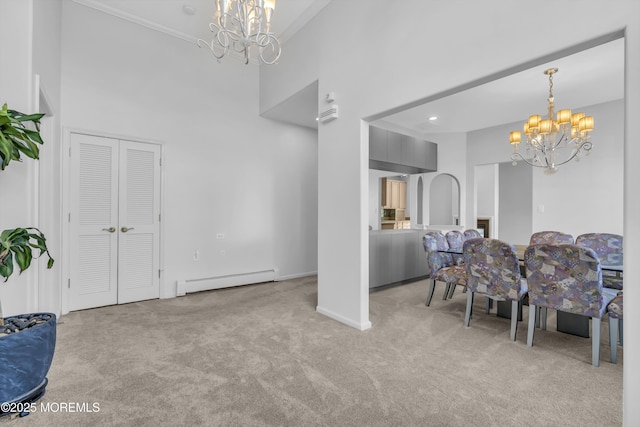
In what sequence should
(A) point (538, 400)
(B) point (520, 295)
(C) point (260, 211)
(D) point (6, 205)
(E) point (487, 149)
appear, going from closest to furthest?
(A) point (538, 400) → (D) point (6, 205) → (B) point (520, 295) → (C) point (260, 211) → (E) point (487, 149)

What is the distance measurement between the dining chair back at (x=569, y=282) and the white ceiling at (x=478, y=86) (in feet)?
5.44

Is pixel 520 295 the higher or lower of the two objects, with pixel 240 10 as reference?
lower

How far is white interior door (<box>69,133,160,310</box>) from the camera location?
11.7ft

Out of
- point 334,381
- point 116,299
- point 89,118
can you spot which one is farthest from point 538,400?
point 89,118

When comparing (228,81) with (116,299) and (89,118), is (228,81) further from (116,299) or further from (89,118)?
(116,299)

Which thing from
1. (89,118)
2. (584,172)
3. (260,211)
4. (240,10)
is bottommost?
(260,211)

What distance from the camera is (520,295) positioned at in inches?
106

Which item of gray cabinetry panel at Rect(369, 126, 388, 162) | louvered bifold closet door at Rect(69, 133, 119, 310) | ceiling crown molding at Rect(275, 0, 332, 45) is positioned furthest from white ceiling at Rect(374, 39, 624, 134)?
louvered bifold closet door at Rect(69, 133, 119, 310)

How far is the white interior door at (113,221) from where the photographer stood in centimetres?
357

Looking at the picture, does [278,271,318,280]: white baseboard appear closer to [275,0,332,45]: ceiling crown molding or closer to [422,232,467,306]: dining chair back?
[422,232,467,306]: dining chair back

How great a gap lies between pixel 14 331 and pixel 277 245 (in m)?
3.68

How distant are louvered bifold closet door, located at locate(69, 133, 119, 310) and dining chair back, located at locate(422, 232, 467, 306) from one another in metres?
4.00

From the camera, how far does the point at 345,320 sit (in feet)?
10.4

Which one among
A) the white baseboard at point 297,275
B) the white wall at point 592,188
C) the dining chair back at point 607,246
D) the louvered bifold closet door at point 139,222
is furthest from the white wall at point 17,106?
the white wall at point 592,188
